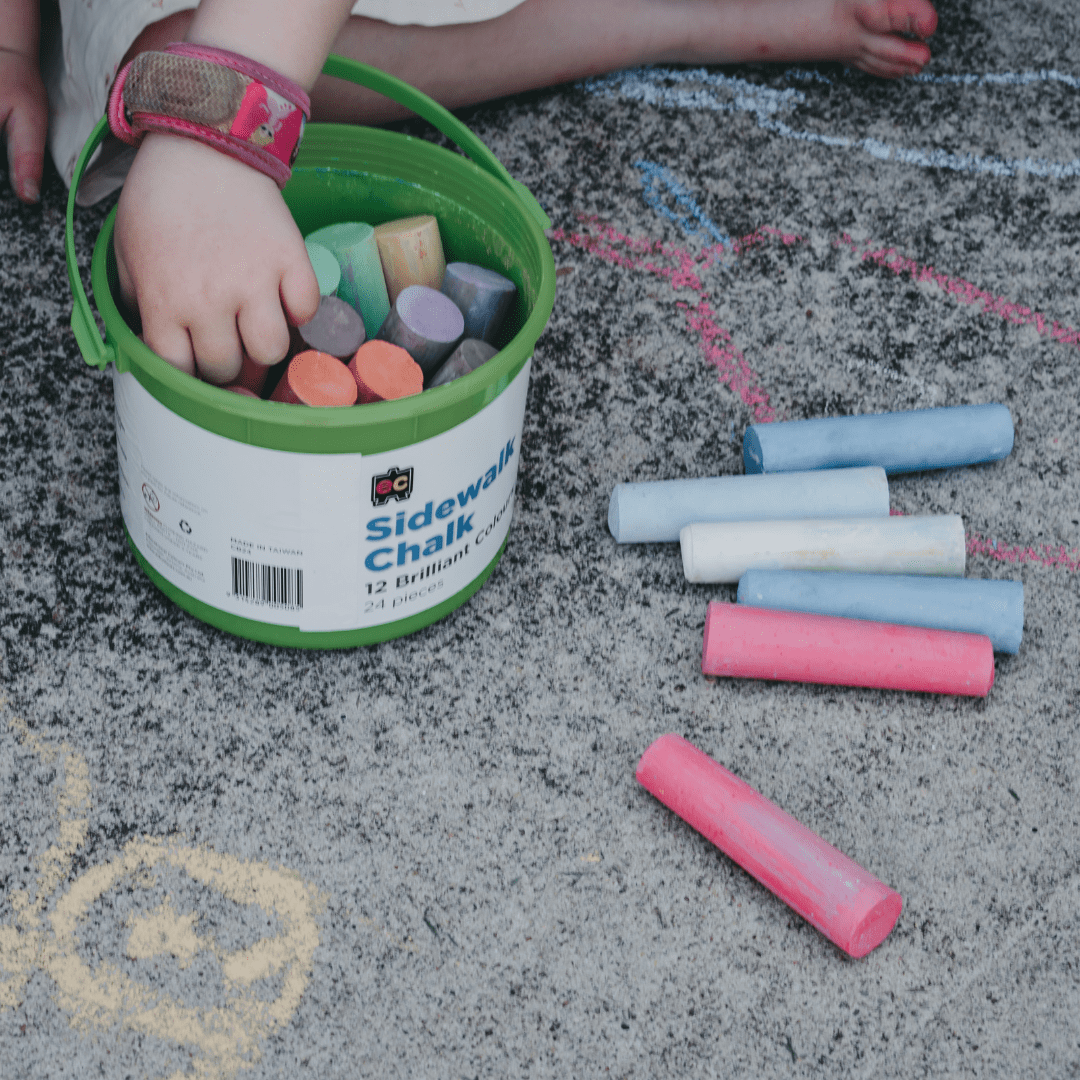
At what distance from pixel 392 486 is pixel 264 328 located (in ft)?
0.42

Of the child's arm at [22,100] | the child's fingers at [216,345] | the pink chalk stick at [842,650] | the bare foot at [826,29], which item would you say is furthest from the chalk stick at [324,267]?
the bare foot at [826,29]

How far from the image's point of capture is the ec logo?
762 millimetres

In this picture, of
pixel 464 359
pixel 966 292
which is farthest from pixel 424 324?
pixel 966 292

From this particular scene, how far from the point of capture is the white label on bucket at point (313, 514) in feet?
2.47

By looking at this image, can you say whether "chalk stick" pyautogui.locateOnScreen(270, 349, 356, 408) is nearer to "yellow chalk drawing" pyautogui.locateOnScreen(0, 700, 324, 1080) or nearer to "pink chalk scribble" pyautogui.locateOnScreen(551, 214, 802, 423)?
"yellow chalk drawing" pyautogui.locateOnScreen(0, 700, 324, 1080)

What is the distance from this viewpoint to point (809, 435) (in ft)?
3.33

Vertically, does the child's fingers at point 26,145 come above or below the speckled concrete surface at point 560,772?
above

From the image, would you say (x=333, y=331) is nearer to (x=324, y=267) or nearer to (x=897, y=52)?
(x=324, y=267)

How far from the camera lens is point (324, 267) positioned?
2.86 feet

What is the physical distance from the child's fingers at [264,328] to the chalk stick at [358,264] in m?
0.14

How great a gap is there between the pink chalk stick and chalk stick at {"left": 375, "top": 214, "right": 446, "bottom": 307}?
34 cm

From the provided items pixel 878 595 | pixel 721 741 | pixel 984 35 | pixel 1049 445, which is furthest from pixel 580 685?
pixel 984 35

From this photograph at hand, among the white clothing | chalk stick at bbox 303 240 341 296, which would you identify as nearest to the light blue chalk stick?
chalk stick at bbox 303 240 341 296

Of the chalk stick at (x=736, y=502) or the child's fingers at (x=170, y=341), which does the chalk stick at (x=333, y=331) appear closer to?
the child's fingers at (x=170, y=341)
